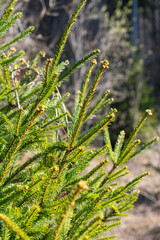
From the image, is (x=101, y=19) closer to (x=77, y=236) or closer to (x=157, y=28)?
(x=77, y=236)

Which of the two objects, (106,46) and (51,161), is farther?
(106,46)

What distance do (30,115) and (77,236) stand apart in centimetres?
57

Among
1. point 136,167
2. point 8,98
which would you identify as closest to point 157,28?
point 136,167

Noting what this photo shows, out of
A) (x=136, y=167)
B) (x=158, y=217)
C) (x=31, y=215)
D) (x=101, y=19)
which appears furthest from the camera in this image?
(x=136, y=167)

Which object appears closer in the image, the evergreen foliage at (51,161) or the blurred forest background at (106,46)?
the evergreen foliage at (51,161)

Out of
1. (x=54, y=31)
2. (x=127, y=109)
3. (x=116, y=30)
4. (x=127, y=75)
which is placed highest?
(x=54, y=31)

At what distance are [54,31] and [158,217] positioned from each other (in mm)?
7971

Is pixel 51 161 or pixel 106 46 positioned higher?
pixel 106 46

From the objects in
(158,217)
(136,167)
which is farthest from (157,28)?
(158,217)

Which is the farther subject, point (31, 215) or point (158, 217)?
point (158, 217)

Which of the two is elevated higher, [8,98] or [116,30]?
[116,30]

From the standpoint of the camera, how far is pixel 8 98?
5.06 ft

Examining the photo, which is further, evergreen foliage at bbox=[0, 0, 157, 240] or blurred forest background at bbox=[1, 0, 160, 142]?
blurred forest background at bbox=[1, 0, 160, 142]

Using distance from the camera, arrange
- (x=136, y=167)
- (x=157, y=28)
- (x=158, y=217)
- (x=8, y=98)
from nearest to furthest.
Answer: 1. (x=8, y=98)
2. (x=158, y=217)
3. (x=136, y=167)
4. (x=157, y=28)
